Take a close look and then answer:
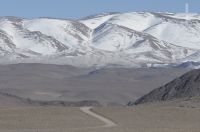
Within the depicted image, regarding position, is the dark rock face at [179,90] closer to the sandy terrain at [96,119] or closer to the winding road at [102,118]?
the winding road at [102,118]

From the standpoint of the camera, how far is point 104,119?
211 feet

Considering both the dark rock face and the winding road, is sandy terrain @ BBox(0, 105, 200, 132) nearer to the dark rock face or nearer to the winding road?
the winding road

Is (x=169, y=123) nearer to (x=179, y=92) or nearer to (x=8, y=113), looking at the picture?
(x=8, y=113)

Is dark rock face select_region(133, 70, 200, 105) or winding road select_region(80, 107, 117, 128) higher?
winding road select_region(80, 107, 117, 128)

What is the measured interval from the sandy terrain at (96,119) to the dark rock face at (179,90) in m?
43.6

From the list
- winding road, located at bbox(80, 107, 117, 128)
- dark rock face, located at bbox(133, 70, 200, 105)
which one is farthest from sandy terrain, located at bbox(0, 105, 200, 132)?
dark rock face, located at bbox(133, 70, 200, 105)

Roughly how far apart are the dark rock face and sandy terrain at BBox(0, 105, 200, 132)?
1716 inches

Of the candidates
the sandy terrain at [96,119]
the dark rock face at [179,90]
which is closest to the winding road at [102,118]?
the sandy terrain at [96,119]

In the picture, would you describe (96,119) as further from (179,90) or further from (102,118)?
(179,90)

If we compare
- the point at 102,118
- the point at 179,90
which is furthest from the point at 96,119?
the point at 179,90

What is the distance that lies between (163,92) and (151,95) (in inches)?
111

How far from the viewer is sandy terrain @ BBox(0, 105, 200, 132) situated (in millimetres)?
54969

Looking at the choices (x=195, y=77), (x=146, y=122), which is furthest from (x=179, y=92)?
(x=146, y=122)

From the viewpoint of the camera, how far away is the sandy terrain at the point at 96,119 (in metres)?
55.0
